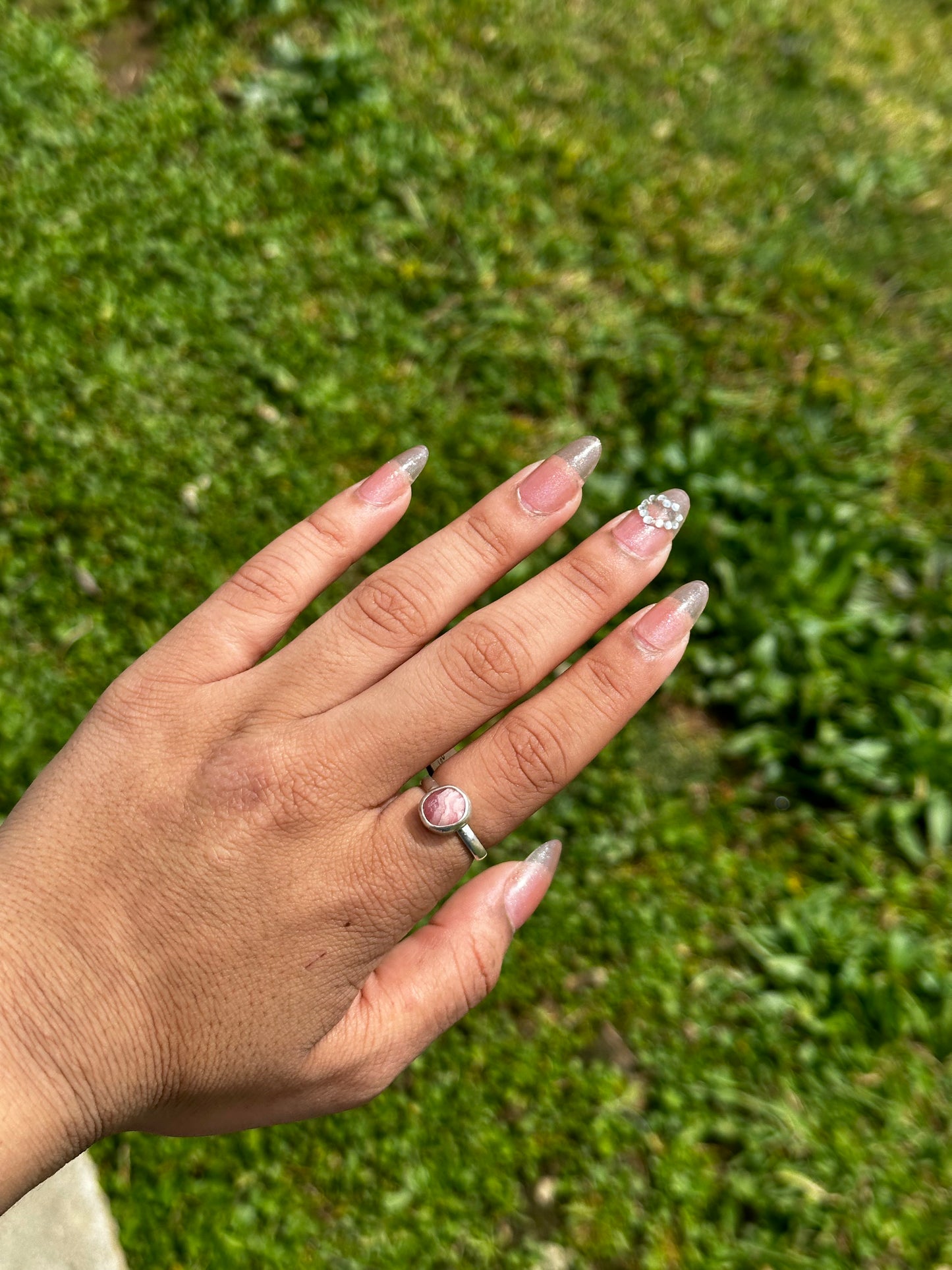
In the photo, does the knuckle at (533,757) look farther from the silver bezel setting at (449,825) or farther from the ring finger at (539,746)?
the silver bezel setting at (449,825)

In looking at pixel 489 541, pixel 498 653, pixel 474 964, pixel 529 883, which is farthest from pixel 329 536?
pixel 474 964

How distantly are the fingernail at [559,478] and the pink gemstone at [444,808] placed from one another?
778 millimetres

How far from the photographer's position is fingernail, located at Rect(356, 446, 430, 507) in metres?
2.47

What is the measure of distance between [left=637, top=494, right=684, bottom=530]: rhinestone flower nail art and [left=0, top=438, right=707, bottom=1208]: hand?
13 millimetres

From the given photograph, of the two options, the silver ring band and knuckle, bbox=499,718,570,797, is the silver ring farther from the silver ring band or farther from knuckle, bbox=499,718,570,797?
knuckle, bbox=499,718,570,797

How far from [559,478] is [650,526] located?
261 mm

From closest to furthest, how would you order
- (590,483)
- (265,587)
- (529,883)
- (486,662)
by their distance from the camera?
1. (486,662)
2. (529,883)
3. (265,587)
4. (590,483)

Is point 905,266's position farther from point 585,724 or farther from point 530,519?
point 585,724

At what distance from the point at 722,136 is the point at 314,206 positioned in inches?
89.4

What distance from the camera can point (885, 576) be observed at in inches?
167

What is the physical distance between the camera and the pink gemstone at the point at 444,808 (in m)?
2.06

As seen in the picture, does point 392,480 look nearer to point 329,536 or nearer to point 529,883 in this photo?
point 329,536

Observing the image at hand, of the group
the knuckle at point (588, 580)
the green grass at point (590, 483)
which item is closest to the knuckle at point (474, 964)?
the knuckle at point (588, 580)

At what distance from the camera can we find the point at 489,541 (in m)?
2.39
